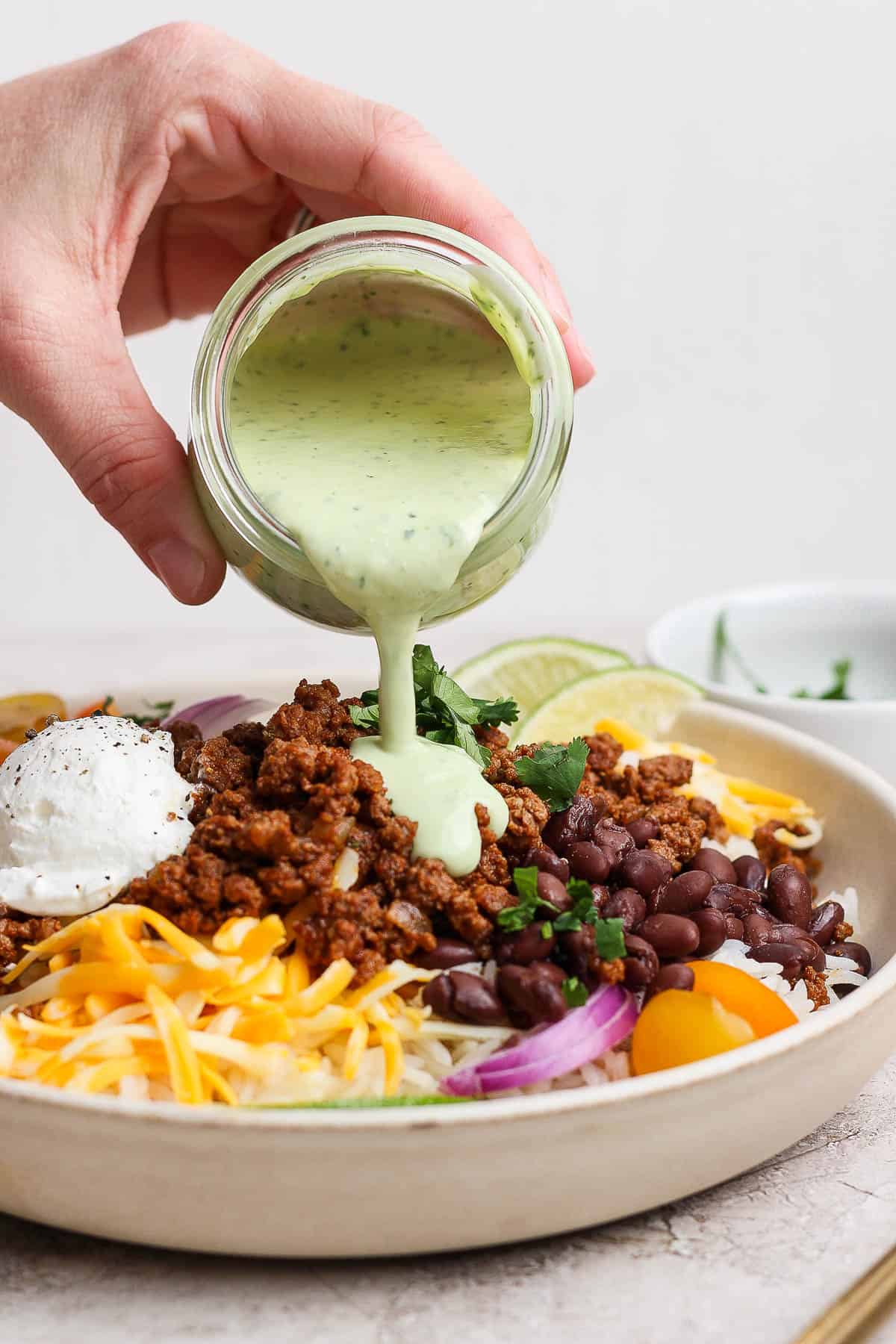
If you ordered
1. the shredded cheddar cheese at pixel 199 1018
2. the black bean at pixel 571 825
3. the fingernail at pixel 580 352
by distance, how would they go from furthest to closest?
the fingernail at pixel 580 352 < the black bean at pixel 571 825 < the shredded cheddar cheese at pixel 199 1018

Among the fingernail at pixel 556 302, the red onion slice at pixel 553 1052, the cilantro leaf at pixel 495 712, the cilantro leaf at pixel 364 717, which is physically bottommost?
the red onion slice at pixel 553 1052

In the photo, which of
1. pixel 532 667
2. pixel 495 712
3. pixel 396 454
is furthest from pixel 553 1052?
pixel 532 667

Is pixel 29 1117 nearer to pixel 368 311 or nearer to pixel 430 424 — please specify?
pixel 430 424

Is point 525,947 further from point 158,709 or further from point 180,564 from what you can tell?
point 158,709

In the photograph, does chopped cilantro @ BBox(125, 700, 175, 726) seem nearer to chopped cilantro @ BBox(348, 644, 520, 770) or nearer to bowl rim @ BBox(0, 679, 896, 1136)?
chopped cilantro @ BBox(348, 644, 520, 770)

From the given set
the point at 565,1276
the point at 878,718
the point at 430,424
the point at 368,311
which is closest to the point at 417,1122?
the point at 565,1276

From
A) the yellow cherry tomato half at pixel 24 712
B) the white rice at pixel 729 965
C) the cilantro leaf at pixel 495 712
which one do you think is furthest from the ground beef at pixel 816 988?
the yellow cherry tomato half at pixel 24 712

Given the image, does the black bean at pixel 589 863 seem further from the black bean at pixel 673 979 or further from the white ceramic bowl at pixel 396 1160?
the white ceramic bowl at pixel 396 1160
